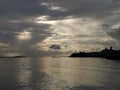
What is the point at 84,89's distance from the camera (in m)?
66.1

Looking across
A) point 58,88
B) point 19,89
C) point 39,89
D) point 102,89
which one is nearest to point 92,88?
point 102,89

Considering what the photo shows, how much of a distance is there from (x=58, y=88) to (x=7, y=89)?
14.7 m

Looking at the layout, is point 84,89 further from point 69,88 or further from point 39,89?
point 39,89

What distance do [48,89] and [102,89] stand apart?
613 inches

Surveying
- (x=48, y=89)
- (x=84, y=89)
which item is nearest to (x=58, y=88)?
(x=48, y=89)

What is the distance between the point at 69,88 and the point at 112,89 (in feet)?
40.7

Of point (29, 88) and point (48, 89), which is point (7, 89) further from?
point (48, 89)

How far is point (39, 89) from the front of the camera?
217 ft

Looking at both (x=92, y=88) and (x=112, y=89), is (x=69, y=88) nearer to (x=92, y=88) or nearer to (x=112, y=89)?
(x=92, y=88)

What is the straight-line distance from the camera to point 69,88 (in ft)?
222

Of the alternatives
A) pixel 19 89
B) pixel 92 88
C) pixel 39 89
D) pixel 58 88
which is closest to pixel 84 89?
pixel 92 88

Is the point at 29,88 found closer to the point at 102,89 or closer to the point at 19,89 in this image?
the point at 19,89

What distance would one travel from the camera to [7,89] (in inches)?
2630

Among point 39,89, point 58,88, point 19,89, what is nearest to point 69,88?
point 58,88
